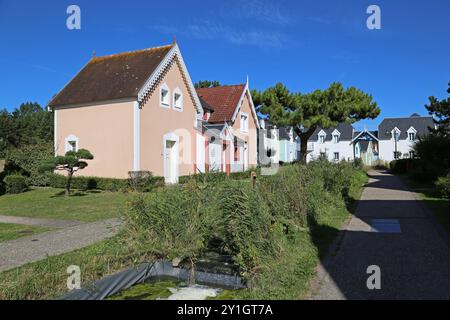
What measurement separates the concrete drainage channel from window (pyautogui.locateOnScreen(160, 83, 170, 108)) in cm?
1599

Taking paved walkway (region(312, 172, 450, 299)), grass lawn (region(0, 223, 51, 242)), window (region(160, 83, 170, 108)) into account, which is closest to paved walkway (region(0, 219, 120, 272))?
grass lawn (region(0, 223, 51, 242))

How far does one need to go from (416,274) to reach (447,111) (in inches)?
962

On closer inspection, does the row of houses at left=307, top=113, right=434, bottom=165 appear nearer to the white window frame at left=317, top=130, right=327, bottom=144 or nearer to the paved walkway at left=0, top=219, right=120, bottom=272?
the white window frame at left=317, top=130, right=327, bottom=144

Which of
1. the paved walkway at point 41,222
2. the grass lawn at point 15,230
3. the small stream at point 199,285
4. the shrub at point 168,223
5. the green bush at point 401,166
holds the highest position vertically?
the green bush at point 401,166

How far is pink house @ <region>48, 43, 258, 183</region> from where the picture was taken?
19.2 meters

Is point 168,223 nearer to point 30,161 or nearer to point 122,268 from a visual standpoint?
point 122,268

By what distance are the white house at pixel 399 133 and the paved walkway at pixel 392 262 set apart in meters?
56.5

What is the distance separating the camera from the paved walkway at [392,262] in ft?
15.3

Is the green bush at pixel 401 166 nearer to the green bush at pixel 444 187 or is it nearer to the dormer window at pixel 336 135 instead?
the green bush at pixel 444 187

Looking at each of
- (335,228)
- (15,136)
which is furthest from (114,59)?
(15,136)

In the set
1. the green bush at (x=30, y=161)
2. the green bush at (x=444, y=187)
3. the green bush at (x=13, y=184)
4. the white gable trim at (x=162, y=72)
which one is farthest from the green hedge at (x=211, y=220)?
the green bush at (x=30, y=161)

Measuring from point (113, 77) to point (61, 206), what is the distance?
32.6 feet
